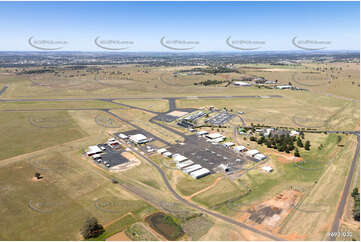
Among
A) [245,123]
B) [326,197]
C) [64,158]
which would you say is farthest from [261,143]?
[64,158]

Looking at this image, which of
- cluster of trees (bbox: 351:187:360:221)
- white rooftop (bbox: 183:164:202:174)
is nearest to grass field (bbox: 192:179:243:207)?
white rooftop (bbox: 183:164:202:174)

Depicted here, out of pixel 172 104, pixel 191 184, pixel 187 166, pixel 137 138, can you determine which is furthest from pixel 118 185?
pixel 172 104

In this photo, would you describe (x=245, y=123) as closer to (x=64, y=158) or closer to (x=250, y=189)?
(x=250, y=189)

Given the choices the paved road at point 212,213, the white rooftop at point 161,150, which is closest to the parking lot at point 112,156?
the white rooftop at point 161,150

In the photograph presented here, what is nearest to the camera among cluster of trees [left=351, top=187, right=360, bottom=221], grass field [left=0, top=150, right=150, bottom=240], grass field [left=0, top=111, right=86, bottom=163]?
grass field [left=0, top=150, right=150, bottom=240]

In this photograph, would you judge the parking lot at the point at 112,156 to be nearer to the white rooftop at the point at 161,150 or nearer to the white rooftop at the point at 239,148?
the white rooftop at the point at 161,150

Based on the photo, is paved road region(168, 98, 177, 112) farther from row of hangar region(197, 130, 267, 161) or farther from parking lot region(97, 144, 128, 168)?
parking lot region(97, 144, 128, 168)

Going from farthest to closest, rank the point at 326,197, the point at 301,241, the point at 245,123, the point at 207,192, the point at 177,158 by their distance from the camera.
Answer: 1. the point at 245,123
2. the point at 177,158
3. the point at 207,192
4. the point at 326,197
5. the point at 301,241
